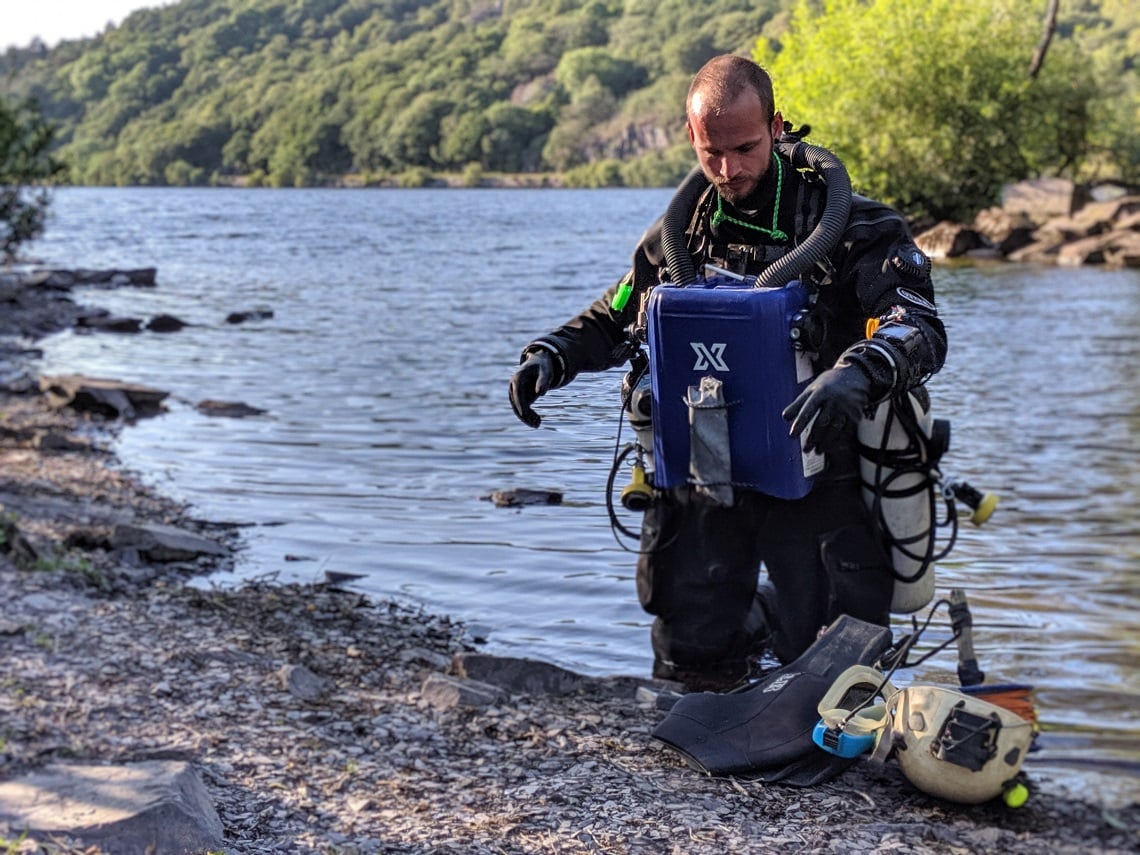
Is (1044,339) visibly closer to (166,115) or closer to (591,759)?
(591,759)

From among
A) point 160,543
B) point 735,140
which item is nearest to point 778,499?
point 735,140

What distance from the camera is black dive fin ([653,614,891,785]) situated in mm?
4137

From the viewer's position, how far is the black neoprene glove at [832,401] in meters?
3.22

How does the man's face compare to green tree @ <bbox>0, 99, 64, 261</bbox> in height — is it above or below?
below

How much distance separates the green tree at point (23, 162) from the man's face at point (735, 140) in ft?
66.3

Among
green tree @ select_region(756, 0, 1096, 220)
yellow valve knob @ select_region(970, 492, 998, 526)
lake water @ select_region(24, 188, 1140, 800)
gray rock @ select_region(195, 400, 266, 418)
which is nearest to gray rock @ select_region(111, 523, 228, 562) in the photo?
lake water @ select_region(24, 188, 1140, 800)

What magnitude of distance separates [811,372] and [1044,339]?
53.1 feet

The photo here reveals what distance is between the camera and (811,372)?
3928 millimetres

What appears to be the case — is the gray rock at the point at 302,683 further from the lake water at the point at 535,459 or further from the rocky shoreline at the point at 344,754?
the lake water at the point at 535,459

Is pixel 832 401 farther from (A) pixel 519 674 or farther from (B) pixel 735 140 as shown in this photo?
(A) pixel 519 674

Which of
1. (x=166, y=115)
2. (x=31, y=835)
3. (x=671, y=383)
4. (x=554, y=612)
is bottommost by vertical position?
(x=554, y=612)

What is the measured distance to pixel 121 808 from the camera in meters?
3.31

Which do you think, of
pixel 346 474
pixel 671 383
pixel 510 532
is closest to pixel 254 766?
pixel 671 383

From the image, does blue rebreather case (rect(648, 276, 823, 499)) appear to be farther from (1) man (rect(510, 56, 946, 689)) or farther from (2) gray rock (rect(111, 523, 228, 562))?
(2) gray rock (rect(111, 523, 228, 562))
